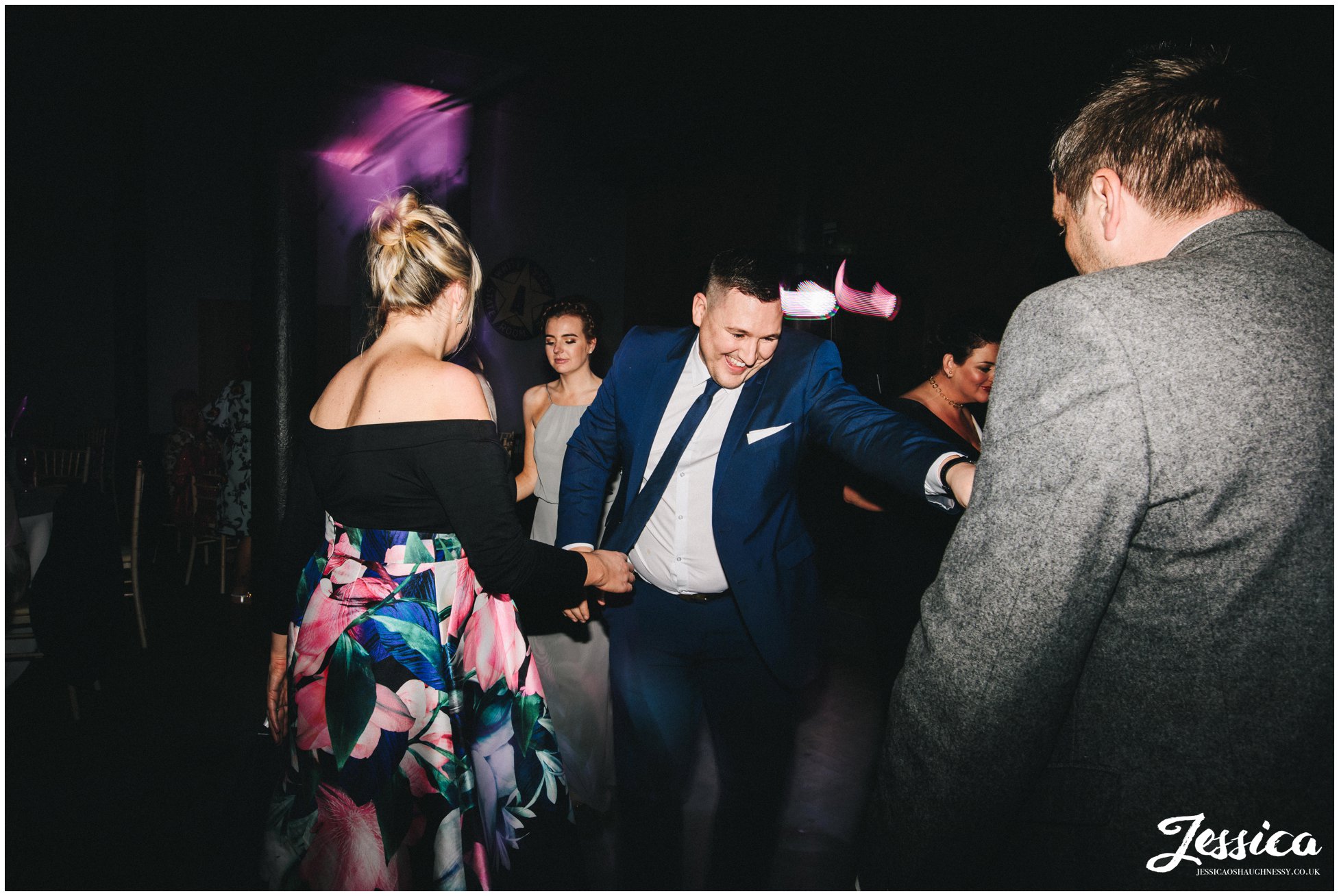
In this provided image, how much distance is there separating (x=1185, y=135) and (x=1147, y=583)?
52 centimetres

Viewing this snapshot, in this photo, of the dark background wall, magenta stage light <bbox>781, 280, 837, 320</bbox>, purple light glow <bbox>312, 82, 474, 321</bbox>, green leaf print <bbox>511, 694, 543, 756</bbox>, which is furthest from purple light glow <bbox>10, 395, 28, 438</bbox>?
green leaf print <bbox>511, 694, 543, 756</bbox>

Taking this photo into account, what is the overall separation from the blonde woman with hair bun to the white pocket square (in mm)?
595

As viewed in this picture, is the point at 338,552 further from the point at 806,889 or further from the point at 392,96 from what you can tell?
the point at 392,96

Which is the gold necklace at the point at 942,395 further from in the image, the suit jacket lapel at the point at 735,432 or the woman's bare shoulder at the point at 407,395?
the woman's bare shoulder at the point at 407,395

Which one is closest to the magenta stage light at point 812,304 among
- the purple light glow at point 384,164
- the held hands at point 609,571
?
the purple light glow at point 384,164

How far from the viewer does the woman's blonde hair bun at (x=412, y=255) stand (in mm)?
1554

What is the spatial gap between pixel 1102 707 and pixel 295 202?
4.10 meters

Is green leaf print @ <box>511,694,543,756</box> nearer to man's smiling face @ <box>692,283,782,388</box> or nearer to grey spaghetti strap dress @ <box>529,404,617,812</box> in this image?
man's smiling face @ <box>692,283,782,388</box>

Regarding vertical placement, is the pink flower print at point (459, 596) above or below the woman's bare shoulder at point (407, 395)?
below

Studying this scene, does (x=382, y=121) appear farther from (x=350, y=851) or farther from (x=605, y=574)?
(x=350, y=851)

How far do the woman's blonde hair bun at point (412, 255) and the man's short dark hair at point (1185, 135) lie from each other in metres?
1.15

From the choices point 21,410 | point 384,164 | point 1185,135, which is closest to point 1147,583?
point 1185,135

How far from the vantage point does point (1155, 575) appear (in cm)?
82

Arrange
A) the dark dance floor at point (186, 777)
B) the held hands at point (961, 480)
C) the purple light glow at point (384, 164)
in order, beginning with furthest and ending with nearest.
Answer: the purple light glow at point (384, 164) < the dark dance floor at point (186, 777) < the held hands at point (961, 480)
